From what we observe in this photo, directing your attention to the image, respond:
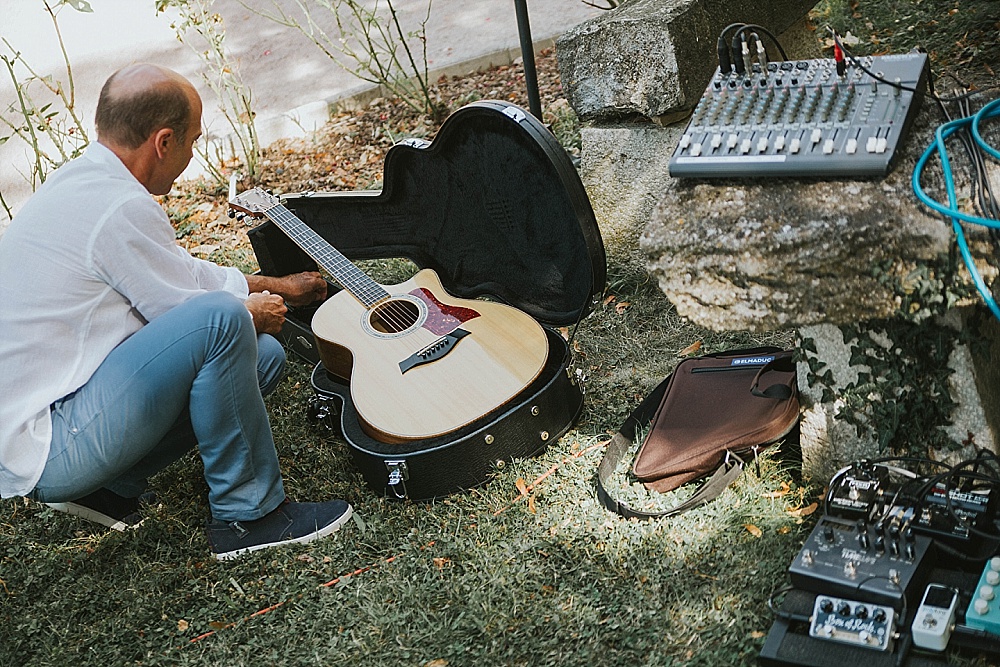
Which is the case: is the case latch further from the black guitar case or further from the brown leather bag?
the brown leather bag

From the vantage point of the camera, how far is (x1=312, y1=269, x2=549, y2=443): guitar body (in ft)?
9.48

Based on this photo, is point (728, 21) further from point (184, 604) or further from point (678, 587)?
point (184, 604)

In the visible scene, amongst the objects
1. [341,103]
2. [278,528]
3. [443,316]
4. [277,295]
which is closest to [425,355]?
[443,316]

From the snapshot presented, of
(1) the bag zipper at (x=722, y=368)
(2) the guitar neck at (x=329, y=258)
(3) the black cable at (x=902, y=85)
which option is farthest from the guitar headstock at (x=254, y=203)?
(3) the black cable at (x=902, y=85)

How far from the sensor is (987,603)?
1.94 m

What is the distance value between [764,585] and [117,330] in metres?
1.74

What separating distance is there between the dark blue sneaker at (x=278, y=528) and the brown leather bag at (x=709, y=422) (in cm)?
76

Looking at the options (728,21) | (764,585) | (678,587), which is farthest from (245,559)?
(728,21)

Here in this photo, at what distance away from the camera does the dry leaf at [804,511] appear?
8.15ft

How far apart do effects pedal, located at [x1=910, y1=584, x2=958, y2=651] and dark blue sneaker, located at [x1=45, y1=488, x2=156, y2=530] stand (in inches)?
85.0

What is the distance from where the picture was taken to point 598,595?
7.93 feet

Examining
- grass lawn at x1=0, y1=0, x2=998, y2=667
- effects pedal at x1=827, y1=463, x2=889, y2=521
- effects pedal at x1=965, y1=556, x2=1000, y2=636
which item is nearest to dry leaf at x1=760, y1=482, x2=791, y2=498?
grass lawn at x1=0, y1=0, x2=998, y2=667

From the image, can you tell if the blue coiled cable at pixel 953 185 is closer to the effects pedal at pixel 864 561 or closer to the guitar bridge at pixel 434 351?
the effects pedal at pixel 864 561

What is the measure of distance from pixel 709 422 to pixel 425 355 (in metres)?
0.87
